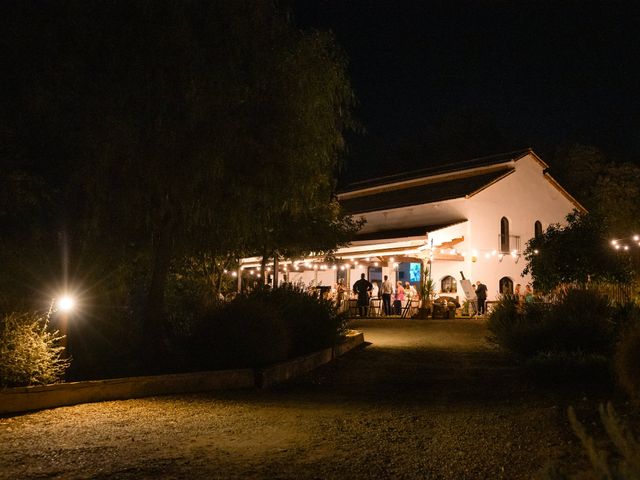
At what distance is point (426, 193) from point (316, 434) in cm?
2910

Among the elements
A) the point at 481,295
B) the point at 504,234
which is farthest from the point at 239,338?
the point at 504,234

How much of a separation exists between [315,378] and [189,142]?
174 inches

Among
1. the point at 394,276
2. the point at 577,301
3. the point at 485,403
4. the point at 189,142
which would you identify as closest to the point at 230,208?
the point at 189,142

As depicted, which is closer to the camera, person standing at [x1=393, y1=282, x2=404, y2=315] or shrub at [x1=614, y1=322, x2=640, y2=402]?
shrub at [x1=614, y1=322, x2=640, y2=402]

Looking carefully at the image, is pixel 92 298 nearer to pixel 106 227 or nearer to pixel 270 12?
pixel 106 227

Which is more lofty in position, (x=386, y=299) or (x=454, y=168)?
(x=454, y=168)

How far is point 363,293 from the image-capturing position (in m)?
26.9

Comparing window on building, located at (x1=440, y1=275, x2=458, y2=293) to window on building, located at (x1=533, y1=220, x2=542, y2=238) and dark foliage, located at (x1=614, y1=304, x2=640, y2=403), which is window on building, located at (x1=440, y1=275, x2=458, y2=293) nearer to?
window on building, located at (x1=533, y1=220, x2=542, y2=238)

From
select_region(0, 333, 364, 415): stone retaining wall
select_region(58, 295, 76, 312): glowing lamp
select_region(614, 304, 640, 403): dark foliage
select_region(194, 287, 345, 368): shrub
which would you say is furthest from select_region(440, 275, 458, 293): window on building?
select_region(58, 295, 76, 312): glowing lamp

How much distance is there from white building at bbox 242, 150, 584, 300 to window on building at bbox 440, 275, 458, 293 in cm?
5

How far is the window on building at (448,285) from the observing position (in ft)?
103

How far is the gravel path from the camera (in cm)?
531

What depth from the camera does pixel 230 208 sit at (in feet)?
34.9

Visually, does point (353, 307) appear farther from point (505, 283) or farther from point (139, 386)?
point (139, 386)
